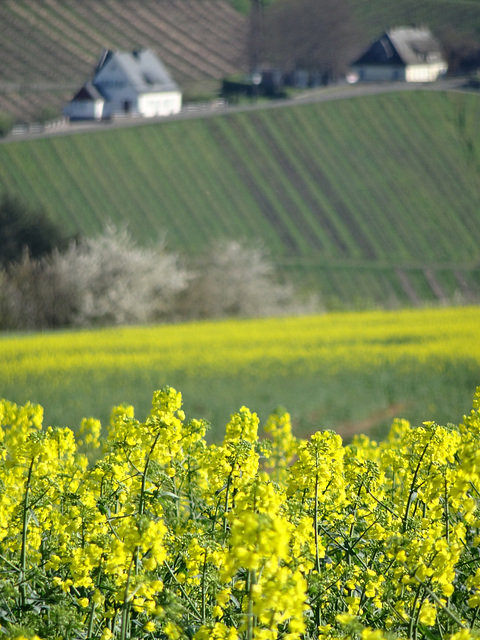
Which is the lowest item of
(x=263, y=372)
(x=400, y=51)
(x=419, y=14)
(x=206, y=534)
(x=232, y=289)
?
(x=206, y=534)

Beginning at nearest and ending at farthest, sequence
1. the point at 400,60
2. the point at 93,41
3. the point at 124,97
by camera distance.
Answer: the point at 124,97, the point at 93,41, the point at 400,60

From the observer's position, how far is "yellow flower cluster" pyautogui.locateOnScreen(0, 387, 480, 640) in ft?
12.0

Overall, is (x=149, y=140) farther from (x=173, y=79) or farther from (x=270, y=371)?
(x=270, y=371)

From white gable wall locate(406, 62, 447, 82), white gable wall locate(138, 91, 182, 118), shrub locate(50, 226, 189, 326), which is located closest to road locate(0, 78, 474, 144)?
white gable wall locate(138, 91, 182, 118)

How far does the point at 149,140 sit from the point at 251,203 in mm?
8760

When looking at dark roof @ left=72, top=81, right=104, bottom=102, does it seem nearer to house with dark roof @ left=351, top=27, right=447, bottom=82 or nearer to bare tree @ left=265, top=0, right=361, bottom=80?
bare tree @ left=265, top=0, right=361, bottom=80

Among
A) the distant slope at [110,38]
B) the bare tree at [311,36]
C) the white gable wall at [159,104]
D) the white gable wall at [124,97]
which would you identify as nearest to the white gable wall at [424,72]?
the bare tree at [311,36]

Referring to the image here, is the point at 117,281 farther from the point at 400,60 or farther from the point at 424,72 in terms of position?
the point at 400,60

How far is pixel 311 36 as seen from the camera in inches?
3824

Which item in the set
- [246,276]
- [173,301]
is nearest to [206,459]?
[173,301]

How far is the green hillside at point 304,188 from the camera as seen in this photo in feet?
177

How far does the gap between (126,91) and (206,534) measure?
2748 inches

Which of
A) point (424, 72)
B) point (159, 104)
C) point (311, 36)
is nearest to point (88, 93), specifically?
point (159, 104)

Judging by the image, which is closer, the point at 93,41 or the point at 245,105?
the point at 245,105
